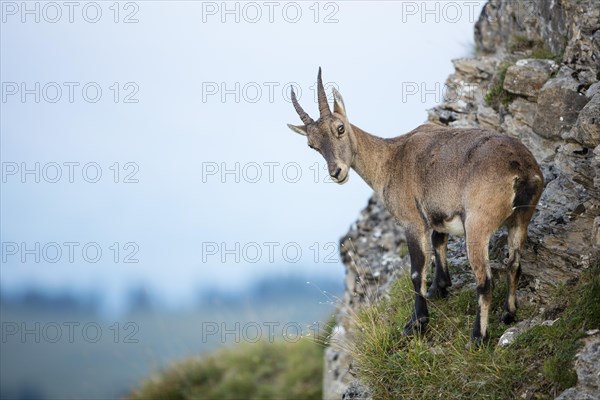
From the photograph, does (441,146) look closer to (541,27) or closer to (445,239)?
(445,239)

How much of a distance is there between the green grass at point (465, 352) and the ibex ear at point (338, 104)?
9.22 feet

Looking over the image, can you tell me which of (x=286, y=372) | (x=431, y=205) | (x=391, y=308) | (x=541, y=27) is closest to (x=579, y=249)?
(x=431, y=205)

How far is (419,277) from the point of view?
11055mm

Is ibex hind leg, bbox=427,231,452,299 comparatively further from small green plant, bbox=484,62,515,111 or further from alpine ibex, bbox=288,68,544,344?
small green plant, bbox=484,62,515,111

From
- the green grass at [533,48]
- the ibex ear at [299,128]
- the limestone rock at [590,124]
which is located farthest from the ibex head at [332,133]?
the green grass at [533,48]

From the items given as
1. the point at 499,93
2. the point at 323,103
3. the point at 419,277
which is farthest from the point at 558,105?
the point at 419,277

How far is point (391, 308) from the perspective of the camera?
12391 millimetres

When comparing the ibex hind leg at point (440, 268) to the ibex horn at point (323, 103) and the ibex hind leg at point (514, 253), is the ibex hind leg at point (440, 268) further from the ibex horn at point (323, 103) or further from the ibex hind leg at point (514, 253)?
the ibex horn at point (323, 103)

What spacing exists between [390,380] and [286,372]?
38.3 feet

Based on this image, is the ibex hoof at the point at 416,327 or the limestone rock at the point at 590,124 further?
the ibex hoof at the point at 416,327

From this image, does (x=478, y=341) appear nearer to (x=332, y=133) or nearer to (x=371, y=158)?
(x=371, y=158)

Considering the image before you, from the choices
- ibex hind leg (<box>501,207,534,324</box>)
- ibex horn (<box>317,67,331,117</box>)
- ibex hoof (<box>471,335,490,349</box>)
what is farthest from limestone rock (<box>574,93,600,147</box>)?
ibex horn (<box>317,67,331,117</box>)

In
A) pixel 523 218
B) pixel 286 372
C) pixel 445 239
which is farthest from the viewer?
pixel 286 372

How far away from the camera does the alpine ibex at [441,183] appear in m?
9.91
